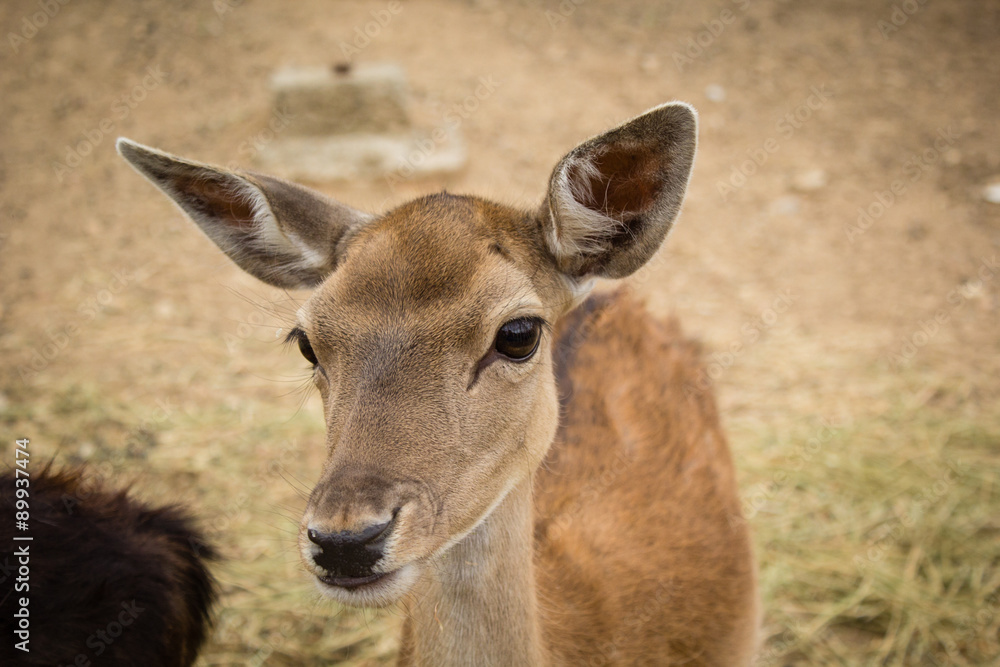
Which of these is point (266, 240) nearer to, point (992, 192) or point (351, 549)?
point (351, 549)

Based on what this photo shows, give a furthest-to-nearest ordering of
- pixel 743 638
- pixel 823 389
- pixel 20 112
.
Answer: pixel 20 112 < pixel 823 389 < pixel 743 638

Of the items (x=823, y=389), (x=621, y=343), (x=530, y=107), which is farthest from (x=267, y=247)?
(x=530, y=107)

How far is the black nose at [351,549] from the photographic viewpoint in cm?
188

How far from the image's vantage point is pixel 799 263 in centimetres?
718

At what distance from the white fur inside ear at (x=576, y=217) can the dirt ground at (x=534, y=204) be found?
2.98 feet

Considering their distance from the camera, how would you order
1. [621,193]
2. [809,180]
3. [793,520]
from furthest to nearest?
1. [809,180]
2. [793,520]
3. [621,193]

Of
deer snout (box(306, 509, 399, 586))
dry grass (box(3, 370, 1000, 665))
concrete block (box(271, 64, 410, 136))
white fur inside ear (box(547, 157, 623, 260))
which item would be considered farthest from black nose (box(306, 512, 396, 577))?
concrete block (box(271, 64, 410, 136))

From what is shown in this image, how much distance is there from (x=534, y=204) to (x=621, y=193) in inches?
26.4

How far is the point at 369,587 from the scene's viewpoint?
1.99 metres

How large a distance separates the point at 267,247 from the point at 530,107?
6930mm

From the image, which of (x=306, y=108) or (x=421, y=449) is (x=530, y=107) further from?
(x=421, y=449)

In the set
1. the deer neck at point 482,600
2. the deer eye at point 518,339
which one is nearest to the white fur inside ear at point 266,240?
the deer eye at point 518,339

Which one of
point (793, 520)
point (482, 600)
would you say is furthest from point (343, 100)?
point (482, 600)

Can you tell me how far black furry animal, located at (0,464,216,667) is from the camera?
270 centimetres
